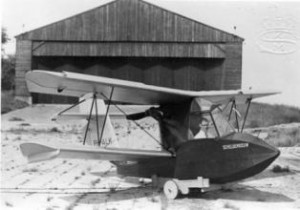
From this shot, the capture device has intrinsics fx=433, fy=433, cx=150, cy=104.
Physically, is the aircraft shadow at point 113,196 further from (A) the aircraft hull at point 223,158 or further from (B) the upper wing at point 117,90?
A: (B) the upper wing at point 117,90

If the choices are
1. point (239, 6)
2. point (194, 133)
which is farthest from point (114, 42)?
point (194, 133)

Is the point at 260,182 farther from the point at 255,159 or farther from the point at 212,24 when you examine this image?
the point at 212,24

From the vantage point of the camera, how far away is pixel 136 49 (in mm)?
32125

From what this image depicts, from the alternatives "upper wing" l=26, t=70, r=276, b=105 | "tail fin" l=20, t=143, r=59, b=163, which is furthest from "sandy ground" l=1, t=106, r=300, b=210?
"upper wing" l=26, t=70, r=276, b=105

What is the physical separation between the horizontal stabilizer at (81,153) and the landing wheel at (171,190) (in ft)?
2.05

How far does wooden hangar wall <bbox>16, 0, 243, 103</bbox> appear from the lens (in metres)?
31.0

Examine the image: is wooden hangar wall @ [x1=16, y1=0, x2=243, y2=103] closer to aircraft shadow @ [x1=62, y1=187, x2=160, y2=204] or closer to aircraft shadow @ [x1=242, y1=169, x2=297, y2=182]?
aircraft shadow @ [x1=242, y1=169, x2=297, y2=182]

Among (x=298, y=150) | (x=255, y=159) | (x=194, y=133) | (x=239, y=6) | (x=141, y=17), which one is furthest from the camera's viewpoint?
(x=141, y=17)

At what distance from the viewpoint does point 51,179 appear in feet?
38.8

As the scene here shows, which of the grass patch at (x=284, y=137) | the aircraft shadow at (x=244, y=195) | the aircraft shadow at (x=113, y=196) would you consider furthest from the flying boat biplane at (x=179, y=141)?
the grass patch at (x=284, y=137)

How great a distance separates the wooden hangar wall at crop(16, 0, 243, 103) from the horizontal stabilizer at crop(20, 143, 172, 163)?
2254cm

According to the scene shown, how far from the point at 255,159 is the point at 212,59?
975 inches

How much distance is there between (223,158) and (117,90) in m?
2.73

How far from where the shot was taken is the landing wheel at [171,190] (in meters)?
9.15
